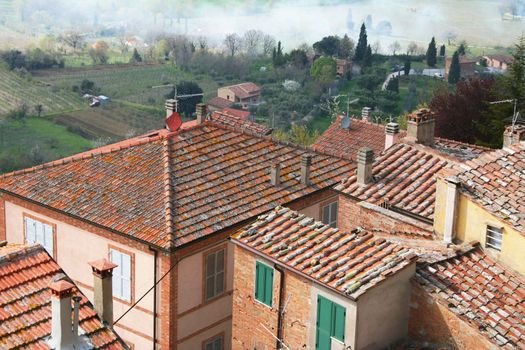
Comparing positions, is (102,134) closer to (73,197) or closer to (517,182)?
(73,197)

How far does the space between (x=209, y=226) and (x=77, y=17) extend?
149 m

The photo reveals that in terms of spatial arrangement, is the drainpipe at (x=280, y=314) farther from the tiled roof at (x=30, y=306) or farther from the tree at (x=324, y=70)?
the tree at (x=324, y=70)

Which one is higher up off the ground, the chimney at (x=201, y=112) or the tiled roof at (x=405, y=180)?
the chimney at (x=201, y=112)

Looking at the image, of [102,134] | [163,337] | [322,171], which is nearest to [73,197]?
[163,337]

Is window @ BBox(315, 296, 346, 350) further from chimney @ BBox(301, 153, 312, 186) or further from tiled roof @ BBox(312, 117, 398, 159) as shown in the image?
tiled roof @ BBox(312, 117, 398, 159)

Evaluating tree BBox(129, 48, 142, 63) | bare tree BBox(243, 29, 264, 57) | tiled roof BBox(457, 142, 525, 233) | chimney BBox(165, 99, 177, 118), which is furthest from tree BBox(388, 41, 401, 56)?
tiled roof BBox(457, 142, 525, 233)

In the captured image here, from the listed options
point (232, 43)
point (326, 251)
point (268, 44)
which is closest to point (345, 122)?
point (326, 251)

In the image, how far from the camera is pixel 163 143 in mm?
25469

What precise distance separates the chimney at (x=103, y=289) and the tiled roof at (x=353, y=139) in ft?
81.2

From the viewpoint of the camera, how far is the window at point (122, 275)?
22422 millimetres

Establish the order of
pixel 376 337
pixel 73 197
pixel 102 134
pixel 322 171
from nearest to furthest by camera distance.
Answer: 1. pixel 376 337
2. pixel 73 197
3. pixel 322 171
4. pixel 102 134

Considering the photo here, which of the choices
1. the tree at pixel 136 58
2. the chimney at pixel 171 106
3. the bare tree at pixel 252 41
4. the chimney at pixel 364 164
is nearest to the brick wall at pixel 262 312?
the chimney at pixel 364 164

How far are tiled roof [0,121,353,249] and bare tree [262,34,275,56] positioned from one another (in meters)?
121

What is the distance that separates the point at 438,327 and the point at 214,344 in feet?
29.1
